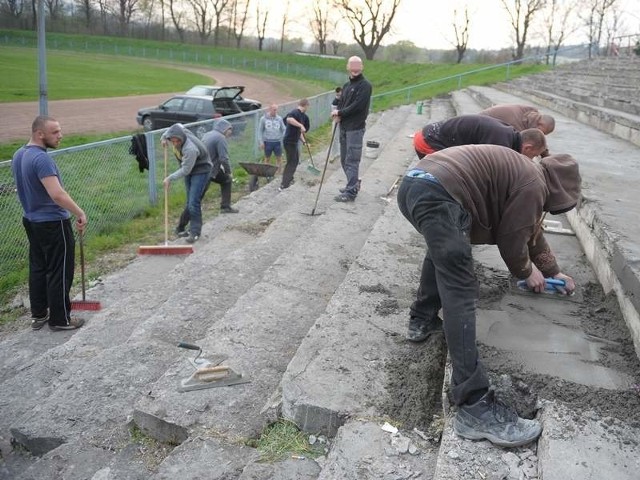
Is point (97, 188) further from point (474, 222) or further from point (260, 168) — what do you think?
point (474, 222)

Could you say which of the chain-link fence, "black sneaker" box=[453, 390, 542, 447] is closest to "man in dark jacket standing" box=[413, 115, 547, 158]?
"black sneaker" box=[453, 390, 542, 447]

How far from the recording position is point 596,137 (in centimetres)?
930

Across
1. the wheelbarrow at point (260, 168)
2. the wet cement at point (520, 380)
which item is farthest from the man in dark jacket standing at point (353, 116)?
the wet cement at point (520, 380)

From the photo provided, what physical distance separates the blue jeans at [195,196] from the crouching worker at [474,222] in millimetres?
5145

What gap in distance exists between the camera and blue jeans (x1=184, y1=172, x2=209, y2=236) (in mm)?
7742

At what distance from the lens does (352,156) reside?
743 centimetres

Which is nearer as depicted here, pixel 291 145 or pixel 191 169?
pixel 191 169

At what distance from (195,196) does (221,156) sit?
1.18m

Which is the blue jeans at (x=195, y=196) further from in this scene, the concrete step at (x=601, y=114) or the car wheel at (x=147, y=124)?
the car wheel at (x=147, y=124)

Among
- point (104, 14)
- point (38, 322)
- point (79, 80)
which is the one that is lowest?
point (38, 322)

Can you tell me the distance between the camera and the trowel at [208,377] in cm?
336

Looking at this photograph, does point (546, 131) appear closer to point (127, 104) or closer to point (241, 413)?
point (241, 413)

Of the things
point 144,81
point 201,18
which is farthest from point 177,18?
point 144,81

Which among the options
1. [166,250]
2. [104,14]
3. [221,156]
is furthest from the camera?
[104,14]
